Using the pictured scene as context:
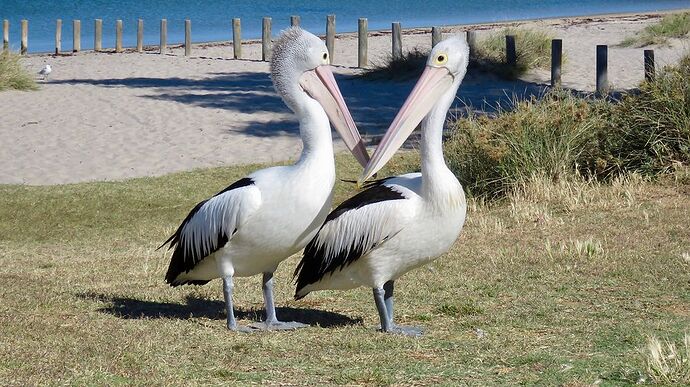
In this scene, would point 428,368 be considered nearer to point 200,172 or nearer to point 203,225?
point 203,225

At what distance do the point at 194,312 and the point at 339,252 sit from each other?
3.75ft

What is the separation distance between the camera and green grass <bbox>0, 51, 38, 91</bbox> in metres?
20.8

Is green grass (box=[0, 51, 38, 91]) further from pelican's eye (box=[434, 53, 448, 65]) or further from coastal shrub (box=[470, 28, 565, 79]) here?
pelican's eye (box=[434, 53, 448, 65])

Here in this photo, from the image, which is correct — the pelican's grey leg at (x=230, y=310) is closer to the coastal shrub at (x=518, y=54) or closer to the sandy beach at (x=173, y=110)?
the sandy beach at (x=173, y=110)

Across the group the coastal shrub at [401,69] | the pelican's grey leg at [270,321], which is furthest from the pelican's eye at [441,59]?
the coastal shrub at [401,69]

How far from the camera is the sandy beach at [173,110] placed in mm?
14641

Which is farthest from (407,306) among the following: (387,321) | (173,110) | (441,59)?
(173,110)

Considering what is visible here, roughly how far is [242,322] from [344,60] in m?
21.3

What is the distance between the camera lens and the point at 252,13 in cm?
5816

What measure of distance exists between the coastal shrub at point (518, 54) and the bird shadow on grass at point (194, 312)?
14550 mm

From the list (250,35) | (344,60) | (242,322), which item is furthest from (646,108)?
(250,35)

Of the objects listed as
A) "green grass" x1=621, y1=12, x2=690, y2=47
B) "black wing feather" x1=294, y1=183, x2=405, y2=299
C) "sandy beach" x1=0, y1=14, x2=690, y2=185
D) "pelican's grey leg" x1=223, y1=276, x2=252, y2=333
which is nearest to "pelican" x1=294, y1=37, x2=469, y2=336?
"black wing feather" x1=294, y1=183, x2=405, y2=299

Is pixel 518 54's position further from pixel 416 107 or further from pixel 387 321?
pixel 387 321

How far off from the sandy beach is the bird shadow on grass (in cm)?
709
